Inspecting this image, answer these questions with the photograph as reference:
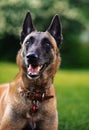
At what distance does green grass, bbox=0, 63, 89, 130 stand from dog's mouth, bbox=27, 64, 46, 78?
2.42 meters

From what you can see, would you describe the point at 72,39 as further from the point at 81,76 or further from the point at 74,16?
the point at 81,76

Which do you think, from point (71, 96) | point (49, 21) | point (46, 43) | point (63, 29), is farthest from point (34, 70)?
point (63, 29)

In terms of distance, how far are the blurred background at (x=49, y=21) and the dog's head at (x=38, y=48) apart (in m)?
17.5

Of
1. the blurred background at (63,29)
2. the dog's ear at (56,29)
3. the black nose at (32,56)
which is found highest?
the dog's ear at (56,29)

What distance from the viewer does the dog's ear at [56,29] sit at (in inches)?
323

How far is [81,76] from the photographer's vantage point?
2469 centimetres

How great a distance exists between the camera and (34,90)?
25.7ft

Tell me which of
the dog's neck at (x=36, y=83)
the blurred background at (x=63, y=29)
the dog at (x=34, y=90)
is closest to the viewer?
the dog at (x=34, y=90)

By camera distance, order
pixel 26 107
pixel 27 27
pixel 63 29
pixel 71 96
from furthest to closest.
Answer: pixel 63 29, pixel 71 96, pixel 27 27, pixel 26 107

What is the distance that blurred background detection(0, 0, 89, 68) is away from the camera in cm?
2638

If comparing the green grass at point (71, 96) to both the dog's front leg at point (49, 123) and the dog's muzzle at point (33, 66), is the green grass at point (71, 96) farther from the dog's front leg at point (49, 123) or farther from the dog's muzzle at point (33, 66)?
the dog's muzzle at point (33, 66)

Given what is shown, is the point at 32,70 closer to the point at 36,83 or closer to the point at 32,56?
the point at 32,56

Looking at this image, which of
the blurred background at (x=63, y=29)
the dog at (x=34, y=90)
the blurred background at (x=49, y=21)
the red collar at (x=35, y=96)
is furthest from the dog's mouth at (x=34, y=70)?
the blurred background at (x=49, y=21)

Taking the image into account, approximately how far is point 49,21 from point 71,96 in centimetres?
1150
